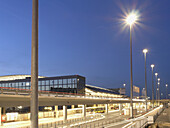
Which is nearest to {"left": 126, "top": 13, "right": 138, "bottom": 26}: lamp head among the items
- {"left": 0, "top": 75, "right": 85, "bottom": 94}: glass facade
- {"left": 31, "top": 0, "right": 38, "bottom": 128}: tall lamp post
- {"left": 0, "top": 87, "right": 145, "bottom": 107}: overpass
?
{"left": 0, "top": 87, "right": 145, "bottom": 107}: overpass

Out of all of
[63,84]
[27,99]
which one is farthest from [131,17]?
[63,84]

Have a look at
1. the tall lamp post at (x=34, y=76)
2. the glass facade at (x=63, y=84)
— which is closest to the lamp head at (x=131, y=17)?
the tall lamp post at (x=34, y=76)

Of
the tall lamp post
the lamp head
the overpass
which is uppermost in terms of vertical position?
the lamp head

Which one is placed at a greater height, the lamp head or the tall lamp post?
the lamp head

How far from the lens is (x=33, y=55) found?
8188mm

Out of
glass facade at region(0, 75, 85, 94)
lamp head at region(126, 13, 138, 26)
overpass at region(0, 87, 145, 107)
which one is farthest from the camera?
glass facade at region(0, 75, 85, 94)

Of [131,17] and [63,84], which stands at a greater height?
[131,17]

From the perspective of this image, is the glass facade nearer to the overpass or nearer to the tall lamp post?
the overpass

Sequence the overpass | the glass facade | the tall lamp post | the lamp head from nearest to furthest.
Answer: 1. the tall lamp post
2. the lamp head
3. the overpass
4. the glass facade

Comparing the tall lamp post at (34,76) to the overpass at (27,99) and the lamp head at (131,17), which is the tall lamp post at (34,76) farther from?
the lamp head at (131,17)

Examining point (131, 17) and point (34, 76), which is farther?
point (131, 17)

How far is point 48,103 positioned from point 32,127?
35.6 meters

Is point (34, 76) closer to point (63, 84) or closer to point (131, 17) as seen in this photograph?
point (131, 17)

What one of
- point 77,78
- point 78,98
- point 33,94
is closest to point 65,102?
point 78,98
